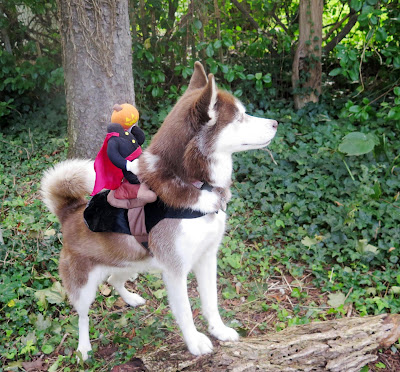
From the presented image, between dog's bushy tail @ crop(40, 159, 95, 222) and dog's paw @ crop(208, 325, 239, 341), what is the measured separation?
4.27 ft

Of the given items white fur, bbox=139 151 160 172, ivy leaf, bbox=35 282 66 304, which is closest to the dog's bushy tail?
white fur, bbox=139 151 160 172

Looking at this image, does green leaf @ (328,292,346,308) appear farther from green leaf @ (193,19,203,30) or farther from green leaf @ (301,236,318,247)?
green leaf @ (193,19,203,30)

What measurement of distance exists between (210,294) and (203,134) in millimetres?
1129

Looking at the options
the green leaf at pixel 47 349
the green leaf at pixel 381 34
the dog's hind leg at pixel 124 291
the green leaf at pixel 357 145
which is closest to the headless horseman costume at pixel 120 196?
the dog's hind leg at pixel 124 291

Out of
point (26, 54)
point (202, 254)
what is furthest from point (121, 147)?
point (26, 54)

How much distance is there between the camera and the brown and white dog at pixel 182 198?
2.11 meters

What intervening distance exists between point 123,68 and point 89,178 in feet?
4.93

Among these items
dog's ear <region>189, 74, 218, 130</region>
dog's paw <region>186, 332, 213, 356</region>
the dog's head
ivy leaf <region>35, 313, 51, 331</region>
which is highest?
dog's ear <region>189, 74, 218, 130</region>

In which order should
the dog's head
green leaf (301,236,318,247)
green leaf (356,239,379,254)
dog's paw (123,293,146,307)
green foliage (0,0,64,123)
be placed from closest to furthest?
the dog's head → dog's paw (123,293,146,307) → green leaf (356,239,379,254) → green leaf (301,236,318,247) → green foliage (0,0,64,123)

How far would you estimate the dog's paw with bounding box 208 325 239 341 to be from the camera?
258cm

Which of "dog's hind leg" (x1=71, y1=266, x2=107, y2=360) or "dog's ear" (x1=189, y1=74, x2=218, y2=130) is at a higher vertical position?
"dog's ear" (x1=189, y1=74, x2=218, y2=130)

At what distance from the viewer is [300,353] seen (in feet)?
7.35

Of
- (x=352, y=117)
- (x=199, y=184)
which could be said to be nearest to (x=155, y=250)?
(x=199, y=184)

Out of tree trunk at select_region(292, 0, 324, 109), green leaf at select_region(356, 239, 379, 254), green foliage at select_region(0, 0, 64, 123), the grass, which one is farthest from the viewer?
green foliage at select_region(0, 0, 64, 123)
